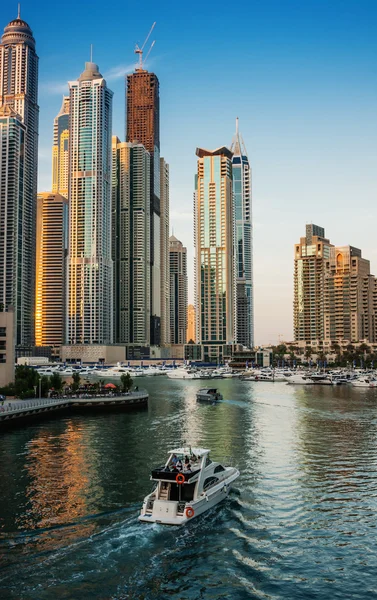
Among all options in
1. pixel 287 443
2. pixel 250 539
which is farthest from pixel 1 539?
pixel 287 443

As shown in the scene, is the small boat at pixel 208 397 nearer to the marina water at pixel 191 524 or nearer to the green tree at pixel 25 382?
the green tree at pixel 25 382

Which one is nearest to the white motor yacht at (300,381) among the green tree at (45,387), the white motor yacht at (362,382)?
the white motor yacht at (362,382)

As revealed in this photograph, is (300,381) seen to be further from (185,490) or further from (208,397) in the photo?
(185,490)

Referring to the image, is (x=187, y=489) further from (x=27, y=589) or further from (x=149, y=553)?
(x=27, y=589)

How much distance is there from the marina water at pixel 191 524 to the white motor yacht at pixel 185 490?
866 mm

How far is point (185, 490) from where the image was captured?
134ft

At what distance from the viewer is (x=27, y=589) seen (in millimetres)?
28594

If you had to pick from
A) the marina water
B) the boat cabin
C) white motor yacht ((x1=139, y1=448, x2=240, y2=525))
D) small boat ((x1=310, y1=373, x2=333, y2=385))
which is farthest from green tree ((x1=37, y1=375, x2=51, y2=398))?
small boat ((x1=310, y1=373, x2=333, y2=385))

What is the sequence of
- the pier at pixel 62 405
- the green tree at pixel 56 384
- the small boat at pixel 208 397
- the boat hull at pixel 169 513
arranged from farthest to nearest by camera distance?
the small boat at pixel 208 397 → the green tree at pixel 56 384 → the pier at pixel 62 405 → the boat hull at pixel 169 513

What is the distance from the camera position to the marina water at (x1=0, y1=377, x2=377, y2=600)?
29641mm

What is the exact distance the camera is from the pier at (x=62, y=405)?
89688 mm

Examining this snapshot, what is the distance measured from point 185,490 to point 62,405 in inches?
2835

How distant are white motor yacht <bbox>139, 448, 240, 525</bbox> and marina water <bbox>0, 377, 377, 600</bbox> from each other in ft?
2.84

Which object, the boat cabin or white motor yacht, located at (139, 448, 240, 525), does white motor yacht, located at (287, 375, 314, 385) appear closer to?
white motor yacht, located at (139, 448, 240, 525)
